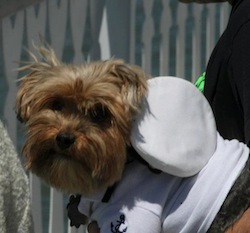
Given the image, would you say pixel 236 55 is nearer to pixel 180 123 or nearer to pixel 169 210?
pixel 180 123

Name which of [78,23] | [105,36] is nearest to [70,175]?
[78,23]

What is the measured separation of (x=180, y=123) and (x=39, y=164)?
0.43m

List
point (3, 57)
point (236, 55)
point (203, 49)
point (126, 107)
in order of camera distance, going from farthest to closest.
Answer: point (203, 49) < point (3, 57) < point (236, 55) < point (126, 107)

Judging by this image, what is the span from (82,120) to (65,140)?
89 mm

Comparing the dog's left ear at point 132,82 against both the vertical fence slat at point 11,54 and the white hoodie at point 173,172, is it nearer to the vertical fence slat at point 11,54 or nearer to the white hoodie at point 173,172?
the white hoodie at point 173,172

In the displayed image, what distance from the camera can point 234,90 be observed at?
11.3 feet

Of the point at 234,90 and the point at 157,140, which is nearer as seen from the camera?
the point at 157,140

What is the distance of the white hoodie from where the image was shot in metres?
3.20

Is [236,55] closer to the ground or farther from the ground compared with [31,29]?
farther from the ground

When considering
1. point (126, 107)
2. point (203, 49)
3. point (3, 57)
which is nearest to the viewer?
point (126, 107)

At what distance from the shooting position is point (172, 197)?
10.7 ft

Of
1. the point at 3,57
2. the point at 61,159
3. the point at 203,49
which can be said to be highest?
the point at 61,159

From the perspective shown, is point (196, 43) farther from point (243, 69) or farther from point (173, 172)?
point (173, 172)

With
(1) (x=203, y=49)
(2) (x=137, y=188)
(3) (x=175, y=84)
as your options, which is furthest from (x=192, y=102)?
(1) (x=203, y=49)
